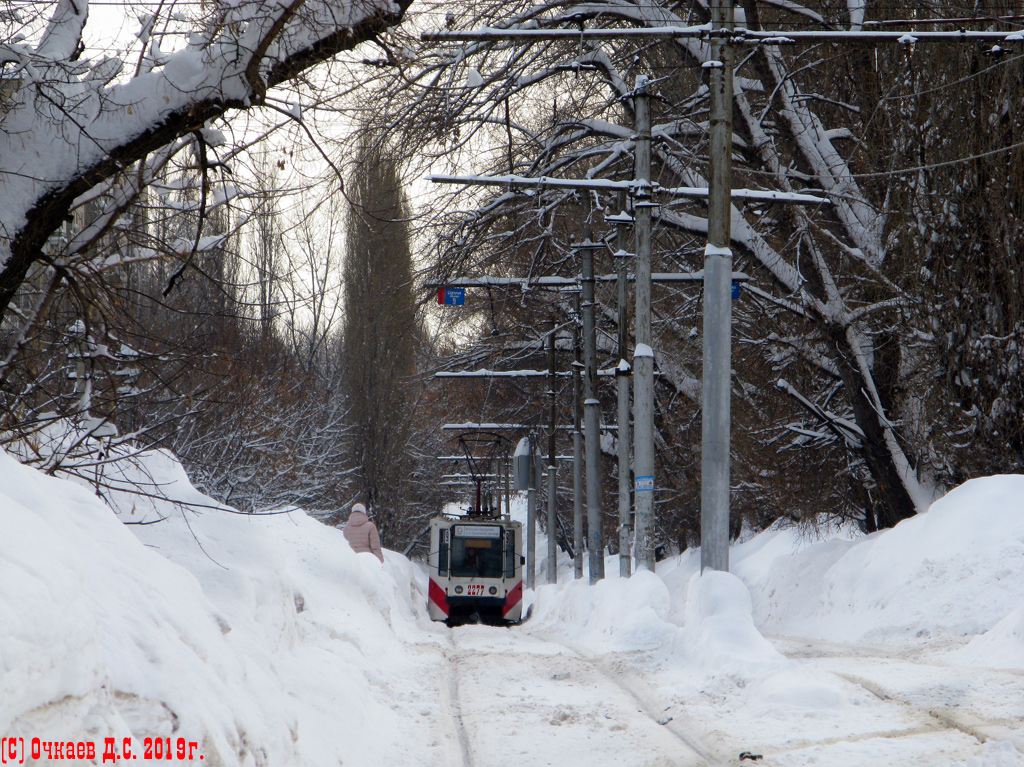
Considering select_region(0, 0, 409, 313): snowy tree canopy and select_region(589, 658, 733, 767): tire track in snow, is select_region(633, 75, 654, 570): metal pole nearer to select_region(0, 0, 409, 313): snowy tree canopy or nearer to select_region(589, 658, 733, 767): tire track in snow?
select_region(589, 658, 733, 767): tire track in snow

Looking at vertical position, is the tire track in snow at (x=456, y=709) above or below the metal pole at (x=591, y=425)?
below

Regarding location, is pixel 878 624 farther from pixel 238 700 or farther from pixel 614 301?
pixel 614 301

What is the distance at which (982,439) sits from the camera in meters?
13.6

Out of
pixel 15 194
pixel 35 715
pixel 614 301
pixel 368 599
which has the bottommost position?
pixel 368 599

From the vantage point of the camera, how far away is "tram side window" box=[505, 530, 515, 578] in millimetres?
26016

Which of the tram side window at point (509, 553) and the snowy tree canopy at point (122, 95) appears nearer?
the snowy tree canopy at point (122, 95)

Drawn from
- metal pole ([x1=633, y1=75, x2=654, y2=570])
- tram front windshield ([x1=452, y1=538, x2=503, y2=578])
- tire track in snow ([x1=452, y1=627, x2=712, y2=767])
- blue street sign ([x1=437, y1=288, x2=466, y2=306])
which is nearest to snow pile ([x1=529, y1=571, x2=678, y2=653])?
tire track in snow ([x1=452, y1=627, x2=712, y2=767])

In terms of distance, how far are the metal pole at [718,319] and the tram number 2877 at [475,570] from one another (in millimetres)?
15734

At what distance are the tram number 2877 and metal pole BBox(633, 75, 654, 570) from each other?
11443 millimetres

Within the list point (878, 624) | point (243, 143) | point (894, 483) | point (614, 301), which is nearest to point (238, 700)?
point (243, 143)

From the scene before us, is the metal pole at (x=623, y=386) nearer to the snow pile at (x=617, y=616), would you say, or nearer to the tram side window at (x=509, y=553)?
the snow pile at (x=617, y=616)

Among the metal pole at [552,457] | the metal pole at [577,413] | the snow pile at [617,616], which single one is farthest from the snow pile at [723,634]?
the metal pole at [552,457]

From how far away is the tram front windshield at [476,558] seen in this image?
26.0 metres

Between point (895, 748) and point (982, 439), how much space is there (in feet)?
29.8
